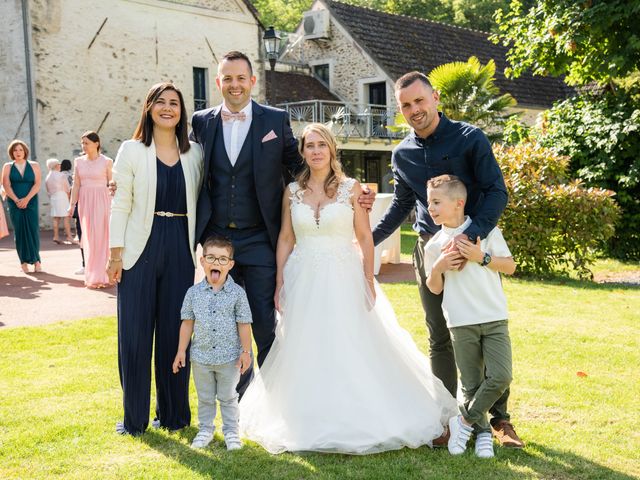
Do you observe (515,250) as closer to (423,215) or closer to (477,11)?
(423,215)

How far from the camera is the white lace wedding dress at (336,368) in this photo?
14.0ft

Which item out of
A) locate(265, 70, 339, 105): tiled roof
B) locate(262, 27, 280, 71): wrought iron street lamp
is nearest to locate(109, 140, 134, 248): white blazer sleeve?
locate(262, 27, 280, 71): wrought iron street lamp

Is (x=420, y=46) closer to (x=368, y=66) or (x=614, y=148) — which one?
(x=368, y=66)

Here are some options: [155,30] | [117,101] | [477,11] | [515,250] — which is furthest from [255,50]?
[477,11]

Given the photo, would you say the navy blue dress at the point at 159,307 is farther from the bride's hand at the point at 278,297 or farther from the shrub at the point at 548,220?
the shrub at the point at 548,220

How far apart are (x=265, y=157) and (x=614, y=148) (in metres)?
11.8

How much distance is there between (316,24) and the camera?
30062 mm

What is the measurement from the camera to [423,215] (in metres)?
4.62

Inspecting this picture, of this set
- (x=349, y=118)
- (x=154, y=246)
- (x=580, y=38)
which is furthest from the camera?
(x=349, y=118)

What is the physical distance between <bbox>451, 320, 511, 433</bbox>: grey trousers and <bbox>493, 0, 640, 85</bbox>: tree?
10.1 m

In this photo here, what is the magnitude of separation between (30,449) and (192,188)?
184cm

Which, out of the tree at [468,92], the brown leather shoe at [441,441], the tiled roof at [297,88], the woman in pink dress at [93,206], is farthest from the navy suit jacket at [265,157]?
the tiled roof at [297,88]

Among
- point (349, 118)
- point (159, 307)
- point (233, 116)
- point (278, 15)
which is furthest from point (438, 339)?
point (278, 15)

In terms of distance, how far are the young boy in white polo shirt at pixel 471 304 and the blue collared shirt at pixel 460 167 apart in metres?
0.13
